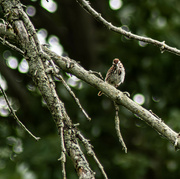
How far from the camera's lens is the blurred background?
775 centimetres

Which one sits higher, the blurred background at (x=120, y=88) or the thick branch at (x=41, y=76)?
the blurred background at (x=120, y=88)

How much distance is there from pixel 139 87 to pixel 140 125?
1.12 metres

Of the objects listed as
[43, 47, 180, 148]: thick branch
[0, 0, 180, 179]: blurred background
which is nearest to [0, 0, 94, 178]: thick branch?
[43, 47, 180, 148]: thick branch

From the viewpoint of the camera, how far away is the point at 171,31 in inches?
319

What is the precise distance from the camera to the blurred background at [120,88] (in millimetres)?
7746

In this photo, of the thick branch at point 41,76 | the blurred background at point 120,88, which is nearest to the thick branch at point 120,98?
the thick branch at point 41,76

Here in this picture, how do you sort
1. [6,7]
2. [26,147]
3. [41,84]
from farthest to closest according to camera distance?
[26,147], [6,7], [41,84]

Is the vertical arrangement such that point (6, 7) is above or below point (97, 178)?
below

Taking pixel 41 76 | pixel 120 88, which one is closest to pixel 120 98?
pixel 41 76

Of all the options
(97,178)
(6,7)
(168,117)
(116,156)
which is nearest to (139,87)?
(168,117)

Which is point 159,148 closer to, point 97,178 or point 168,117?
point 168,117

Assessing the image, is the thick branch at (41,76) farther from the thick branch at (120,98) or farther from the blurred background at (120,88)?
the blurred background at (120,88)

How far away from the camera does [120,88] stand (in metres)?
8.16

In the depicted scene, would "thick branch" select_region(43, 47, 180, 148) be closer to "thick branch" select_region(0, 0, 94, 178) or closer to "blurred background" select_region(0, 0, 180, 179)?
"thick branch" select_region(0, 0, 94, 178)
